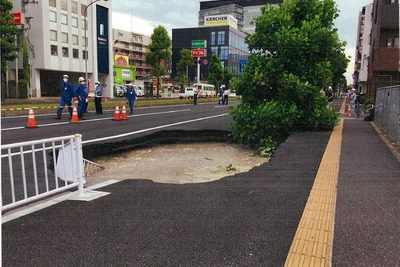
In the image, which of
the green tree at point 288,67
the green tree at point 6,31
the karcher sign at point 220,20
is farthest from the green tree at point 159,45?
the karcher sign at point 220,20

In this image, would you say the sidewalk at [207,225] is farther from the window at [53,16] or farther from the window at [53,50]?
the window at [53,16]

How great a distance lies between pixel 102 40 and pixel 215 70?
27670mm

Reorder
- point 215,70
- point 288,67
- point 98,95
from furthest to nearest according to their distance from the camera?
point 215,70 < point 98,95 < point 288,67

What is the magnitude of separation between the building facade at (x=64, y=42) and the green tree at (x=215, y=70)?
25.6m

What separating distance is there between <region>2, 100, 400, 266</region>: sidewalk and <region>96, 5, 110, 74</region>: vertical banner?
5015cm

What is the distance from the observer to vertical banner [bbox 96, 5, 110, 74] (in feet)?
171

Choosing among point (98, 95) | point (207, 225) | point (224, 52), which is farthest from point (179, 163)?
point (224, 52)

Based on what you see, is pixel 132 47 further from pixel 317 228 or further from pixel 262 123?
pixel 317 228

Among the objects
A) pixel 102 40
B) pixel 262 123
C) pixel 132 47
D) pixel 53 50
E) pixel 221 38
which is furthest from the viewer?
pixel 221 38

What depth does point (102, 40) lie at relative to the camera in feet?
173

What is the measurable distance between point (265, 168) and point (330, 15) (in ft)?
22.6

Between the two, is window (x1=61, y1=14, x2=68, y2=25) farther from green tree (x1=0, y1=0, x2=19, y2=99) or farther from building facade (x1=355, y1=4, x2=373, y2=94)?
building facade (x1=355, y1=4, x2=373, y2=94)

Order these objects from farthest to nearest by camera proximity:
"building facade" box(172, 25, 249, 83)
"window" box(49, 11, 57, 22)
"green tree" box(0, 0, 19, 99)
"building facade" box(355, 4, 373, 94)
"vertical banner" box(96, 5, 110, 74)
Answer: "building facade" box(172, 25, 249, 83) < "vertical banner" box(96, 5, 110, 74) < "window" box(49, 11, 57, 22) < "building facade" box(355, 4, 373, 94) < "green tree" box(0, 0, 19, 99)

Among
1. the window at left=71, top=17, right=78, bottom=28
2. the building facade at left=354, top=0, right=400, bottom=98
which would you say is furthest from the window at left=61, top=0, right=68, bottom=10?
the building facade at left=354, top=0, right=400, bottom=98
